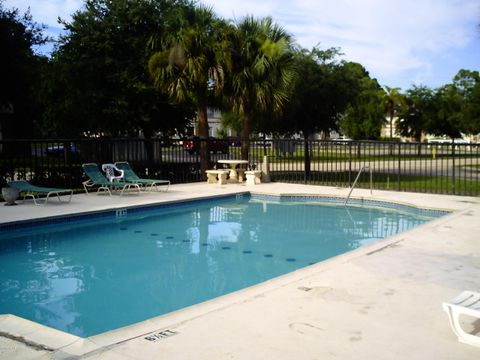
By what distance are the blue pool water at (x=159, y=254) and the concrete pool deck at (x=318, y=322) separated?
1.15m

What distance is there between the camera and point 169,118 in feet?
64.2

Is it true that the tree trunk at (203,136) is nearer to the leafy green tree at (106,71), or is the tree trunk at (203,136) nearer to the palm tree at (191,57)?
the palm tree at (191,57)

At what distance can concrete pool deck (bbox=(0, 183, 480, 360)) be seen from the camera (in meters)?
3.92

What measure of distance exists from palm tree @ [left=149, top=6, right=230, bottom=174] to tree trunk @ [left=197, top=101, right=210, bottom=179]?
0.94m

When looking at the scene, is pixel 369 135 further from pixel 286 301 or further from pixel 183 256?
pixel 286 301

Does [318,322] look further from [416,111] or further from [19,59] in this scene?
[416,111]

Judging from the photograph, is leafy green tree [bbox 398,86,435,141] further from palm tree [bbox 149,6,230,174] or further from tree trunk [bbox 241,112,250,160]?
palm tree [bbox 149,6,230,174]

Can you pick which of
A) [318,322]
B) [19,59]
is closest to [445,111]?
[19,59]

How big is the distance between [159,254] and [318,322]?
15.3 feet

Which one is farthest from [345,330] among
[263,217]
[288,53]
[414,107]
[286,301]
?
[414,107]

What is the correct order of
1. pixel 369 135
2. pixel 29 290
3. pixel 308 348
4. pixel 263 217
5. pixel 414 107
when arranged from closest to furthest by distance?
pixel 308 348 < pixel 29 290 < pixel 263 217 < pixel 414 107 < pixel 369 135

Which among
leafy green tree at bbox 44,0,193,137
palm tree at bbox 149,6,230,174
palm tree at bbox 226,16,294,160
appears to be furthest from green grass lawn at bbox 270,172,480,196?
leafy green tree at bbox 44,0,193,137

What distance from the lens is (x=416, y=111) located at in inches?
1537

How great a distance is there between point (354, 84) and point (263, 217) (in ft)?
31.0
